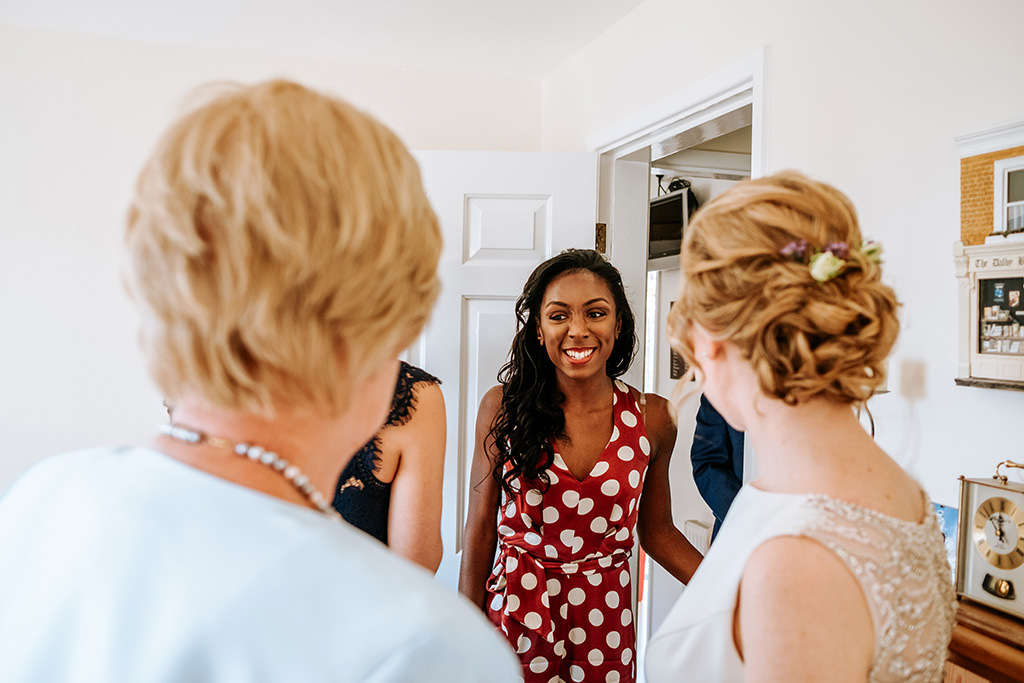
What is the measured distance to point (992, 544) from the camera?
1162mm

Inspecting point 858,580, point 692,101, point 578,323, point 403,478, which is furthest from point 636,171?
point 858,580

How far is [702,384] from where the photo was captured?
94 cm

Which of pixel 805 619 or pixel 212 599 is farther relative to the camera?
pixel 805 619

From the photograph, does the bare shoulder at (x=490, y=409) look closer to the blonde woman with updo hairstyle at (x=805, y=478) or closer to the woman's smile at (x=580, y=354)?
the woman's smile at (x=580, y=354)

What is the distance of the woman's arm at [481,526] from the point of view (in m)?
1.86

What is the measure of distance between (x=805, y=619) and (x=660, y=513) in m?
1.16

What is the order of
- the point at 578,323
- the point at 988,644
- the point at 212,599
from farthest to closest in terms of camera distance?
the point at 578,323
the point at 988,644
the point at 212,599

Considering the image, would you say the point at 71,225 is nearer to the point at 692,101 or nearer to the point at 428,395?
the point at 428,395

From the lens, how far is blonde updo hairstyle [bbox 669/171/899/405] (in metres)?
0.80

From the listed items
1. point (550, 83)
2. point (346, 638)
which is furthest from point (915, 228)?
point (550, 83)

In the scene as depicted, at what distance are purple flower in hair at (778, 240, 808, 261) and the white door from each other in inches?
70.3

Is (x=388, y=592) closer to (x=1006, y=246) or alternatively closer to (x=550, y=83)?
(x=1006, y=246)

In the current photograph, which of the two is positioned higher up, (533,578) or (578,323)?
(578,323)

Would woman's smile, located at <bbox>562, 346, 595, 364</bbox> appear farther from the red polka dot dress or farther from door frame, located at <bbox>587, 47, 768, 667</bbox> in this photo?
door frame, located at <bbox>587, 47, 768, 667</bbox>
